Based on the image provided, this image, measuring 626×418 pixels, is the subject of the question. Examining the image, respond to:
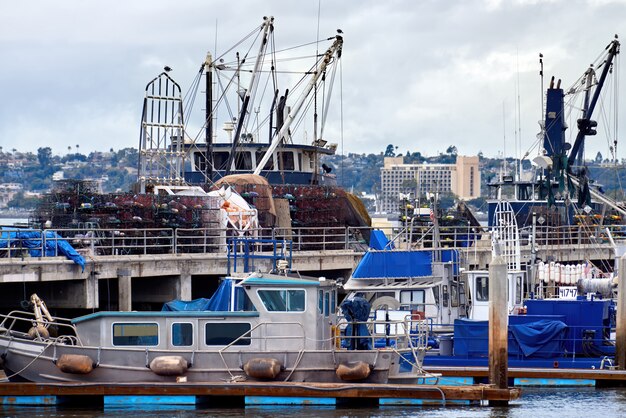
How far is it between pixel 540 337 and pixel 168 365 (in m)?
10.9

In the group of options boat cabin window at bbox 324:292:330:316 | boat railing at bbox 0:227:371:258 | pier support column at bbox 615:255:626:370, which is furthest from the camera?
boat railing at bbox 0:227:371:258

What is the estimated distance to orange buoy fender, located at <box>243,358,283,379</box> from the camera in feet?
103

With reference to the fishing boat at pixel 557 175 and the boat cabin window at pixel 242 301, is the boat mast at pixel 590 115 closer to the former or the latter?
the fishing boat at pixel 557 175

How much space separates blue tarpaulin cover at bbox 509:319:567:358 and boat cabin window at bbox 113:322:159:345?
34.2 ft

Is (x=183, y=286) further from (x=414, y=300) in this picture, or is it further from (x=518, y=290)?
(x=518, y=290)

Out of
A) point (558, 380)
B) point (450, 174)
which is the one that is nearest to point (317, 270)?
point (558, 380)

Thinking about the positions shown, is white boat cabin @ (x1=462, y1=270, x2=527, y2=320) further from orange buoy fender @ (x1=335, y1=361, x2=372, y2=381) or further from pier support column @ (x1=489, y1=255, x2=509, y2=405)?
orange buoy fender @ (x1=335, y1=361, x2=372, y2=381)

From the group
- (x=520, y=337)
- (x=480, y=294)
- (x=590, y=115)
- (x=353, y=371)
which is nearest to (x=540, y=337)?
(x=520, y=337)

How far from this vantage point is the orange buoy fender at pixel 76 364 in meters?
31.3

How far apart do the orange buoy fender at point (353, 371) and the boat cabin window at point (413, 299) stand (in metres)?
7.95

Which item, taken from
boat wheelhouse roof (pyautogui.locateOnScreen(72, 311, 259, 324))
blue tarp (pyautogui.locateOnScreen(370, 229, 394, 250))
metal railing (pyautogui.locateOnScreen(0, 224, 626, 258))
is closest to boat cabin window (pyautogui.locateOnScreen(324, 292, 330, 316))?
boat wheelhouse roof (pyautogui.locateOnScreen(72, 311, 259, 324))

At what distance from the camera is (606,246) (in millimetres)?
58625

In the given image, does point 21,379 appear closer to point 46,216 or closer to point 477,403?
point 477,403

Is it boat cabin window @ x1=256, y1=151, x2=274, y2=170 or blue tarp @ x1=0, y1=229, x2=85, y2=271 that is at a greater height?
boat cabin window @ x1=256, y1=151, x2=274, y2=170
